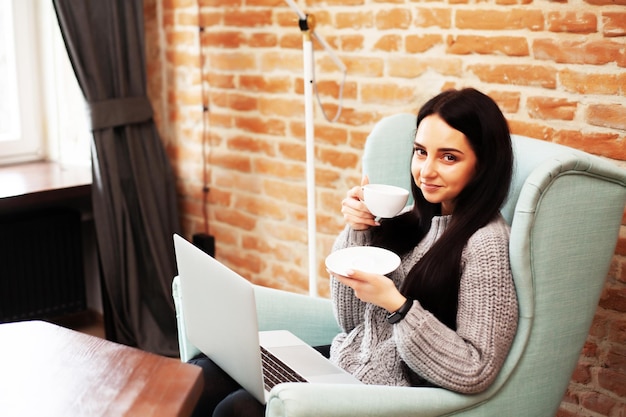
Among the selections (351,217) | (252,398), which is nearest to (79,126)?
(351,217)

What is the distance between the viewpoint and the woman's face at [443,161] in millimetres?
1636

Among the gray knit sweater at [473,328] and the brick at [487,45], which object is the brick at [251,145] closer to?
the brick at [487,45]

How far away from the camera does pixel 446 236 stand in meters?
1.63

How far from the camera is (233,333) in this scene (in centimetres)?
150

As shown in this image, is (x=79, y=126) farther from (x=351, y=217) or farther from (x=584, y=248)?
(x=584, y=248)

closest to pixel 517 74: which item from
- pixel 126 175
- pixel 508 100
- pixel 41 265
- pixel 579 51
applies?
pixel 508 100

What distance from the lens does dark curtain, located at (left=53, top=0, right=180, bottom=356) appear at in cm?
290

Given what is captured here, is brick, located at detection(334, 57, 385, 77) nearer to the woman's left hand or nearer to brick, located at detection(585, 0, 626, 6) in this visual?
brick, located at detection(585, 0, 626, 6)

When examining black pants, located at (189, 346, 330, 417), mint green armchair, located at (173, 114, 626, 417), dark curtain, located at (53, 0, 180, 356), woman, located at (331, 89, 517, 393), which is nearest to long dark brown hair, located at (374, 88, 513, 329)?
woman, located at (331, 89, 517, 393)

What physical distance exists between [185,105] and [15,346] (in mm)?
1830

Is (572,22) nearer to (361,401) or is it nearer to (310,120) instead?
(310,120)

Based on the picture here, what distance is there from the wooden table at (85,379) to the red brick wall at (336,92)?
1219mm

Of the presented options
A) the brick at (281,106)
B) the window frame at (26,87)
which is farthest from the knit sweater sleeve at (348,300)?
the window frame at (26,87)

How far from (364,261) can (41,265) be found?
1.79m
